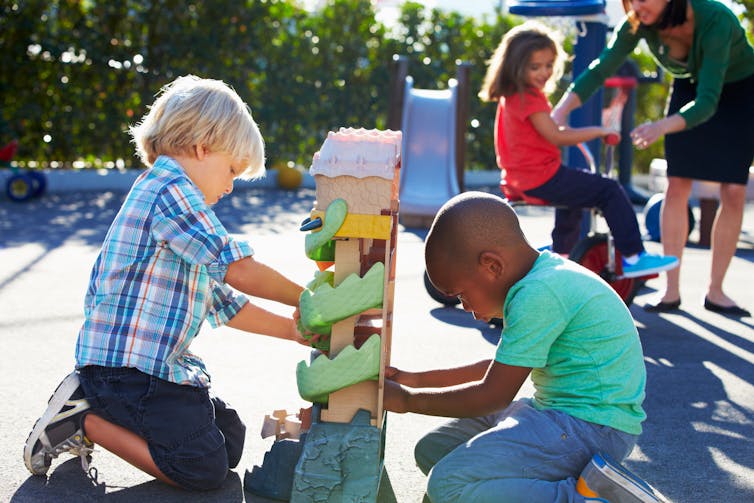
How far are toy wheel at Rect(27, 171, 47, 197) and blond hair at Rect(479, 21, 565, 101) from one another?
6.03 m

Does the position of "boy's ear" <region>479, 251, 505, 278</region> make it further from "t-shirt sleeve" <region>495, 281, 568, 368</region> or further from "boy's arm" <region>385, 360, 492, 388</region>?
"boy's arm" <region>385, 360, 492, 388</region>

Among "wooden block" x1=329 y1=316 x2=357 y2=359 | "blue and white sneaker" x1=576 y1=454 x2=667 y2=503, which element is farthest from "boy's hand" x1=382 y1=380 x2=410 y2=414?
"blue and white sneaker" x1=576 y1=454 x2=667 y2=503

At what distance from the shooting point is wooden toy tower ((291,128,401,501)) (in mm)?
2375

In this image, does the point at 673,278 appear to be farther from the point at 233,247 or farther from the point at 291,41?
the point at 291,41

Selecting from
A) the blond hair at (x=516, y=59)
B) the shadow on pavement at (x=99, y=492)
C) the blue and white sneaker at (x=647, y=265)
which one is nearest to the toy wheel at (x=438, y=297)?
the blue and white sneaker at (x=647, y=265)

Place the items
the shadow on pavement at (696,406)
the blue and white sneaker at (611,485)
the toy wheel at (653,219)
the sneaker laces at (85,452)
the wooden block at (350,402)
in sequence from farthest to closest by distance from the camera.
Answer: the toy wheel at (653,219)
the shadow on pavement at (696,406)
the sneaker laces at (85,452)
the wooden block at (350,402)
the blue and white sneaker at (611,485)

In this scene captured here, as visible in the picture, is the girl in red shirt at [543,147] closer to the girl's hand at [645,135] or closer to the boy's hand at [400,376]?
the girl's hand at [645,135]

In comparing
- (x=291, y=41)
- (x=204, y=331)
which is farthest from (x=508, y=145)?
(x=291, y=41)

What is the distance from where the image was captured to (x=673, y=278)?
523cm

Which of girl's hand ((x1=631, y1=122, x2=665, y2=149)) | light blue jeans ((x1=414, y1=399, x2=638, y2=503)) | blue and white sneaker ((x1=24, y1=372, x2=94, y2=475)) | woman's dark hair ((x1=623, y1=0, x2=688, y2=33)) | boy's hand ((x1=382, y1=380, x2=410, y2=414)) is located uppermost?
woman's dark hair ((x1=623, y1=0, x2=688, y2=33))

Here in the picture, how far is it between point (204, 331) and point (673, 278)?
2591 mm

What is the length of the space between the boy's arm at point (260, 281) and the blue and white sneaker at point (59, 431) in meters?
0.55

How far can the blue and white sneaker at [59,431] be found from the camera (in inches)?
104

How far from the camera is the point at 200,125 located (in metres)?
2.77
